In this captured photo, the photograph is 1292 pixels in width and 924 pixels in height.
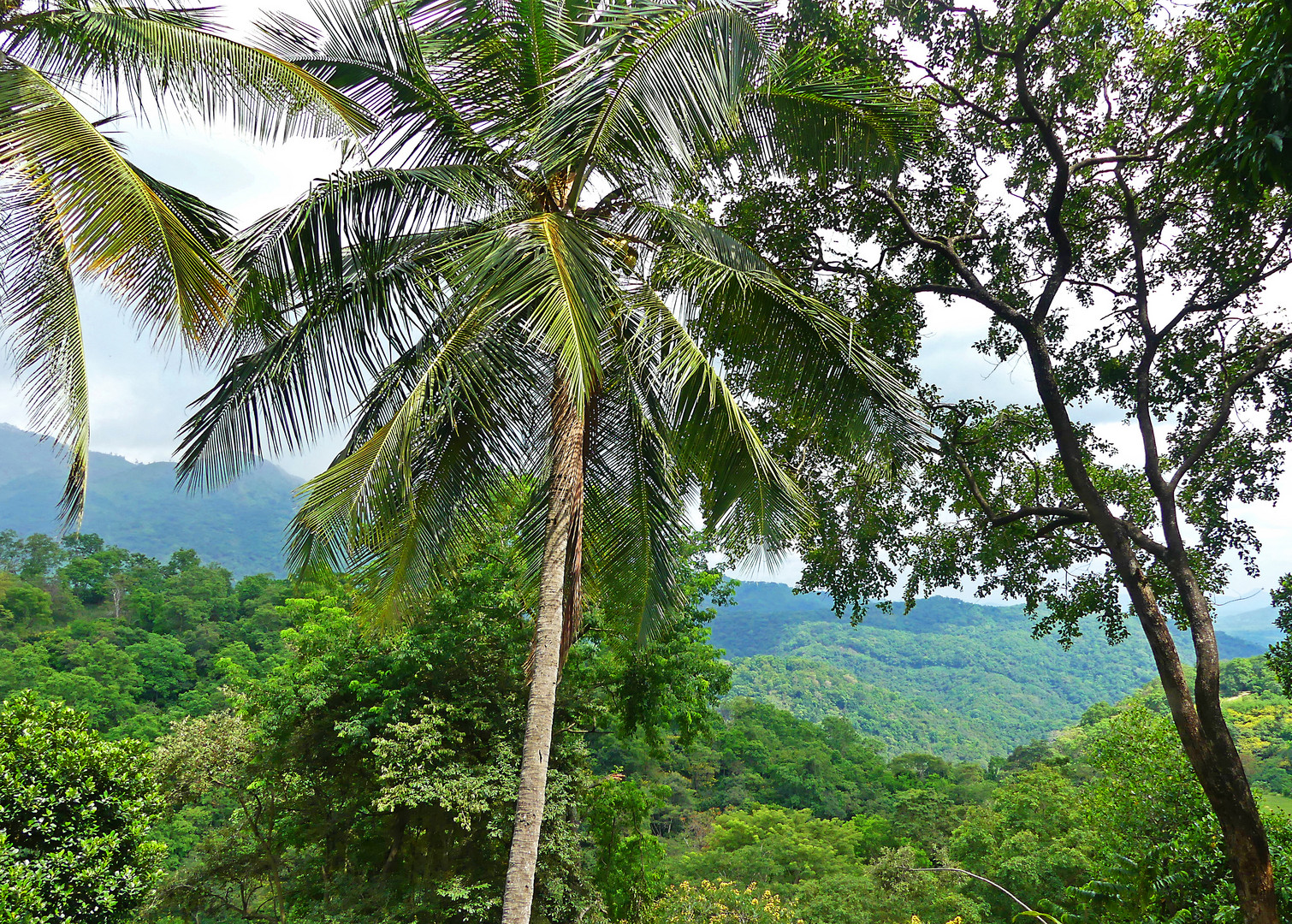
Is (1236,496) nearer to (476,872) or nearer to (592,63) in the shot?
(592,63)

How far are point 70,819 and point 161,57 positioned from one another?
575cm

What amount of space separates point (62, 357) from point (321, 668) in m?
8.92

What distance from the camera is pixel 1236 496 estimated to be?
705 centimetres

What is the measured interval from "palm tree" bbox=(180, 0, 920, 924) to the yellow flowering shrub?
760 cm

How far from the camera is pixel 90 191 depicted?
312cm

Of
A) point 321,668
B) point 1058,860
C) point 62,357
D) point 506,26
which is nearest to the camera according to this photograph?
point 62,357

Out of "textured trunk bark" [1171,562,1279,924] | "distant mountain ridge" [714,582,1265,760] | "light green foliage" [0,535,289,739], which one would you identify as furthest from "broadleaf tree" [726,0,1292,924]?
"distant mountain ridge" [714,582,1265,760]

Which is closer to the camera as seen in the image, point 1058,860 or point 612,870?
point 612,870

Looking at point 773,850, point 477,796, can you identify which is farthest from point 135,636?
point 477,796

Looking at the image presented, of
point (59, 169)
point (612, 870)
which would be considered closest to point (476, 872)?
point (612, 870)

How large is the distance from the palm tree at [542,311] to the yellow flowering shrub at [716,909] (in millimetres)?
7601

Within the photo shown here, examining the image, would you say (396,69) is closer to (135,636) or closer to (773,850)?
(773,850)

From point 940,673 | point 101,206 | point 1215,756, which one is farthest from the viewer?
point 940,673

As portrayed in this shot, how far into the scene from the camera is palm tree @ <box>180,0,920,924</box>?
4148 mm
